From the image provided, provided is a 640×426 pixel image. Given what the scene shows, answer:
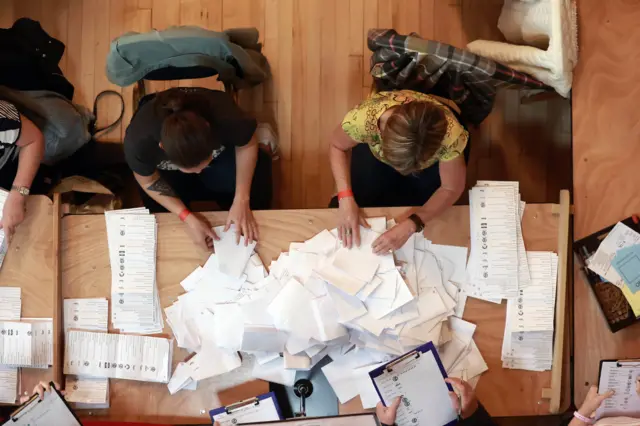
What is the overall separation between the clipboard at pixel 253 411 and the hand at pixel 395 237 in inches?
20.0

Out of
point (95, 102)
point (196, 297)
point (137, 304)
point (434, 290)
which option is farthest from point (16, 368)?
point (434, 290)

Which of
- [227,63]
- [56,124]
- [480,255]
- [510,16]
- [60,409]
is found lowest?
[60,409]

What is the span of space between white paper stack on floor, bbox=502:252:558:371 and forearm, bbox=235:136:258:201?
80 cm

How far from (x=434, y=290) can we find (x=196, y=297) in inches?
26.2

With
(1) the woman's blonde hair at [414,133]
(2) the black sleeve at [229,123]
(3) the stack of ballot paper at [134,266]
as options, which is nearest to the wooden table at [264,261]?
(3) the stack of ballot paper at [134,266]

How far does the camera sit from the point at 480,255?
1411 millimetres

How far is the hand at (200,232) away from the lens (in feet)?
4.63

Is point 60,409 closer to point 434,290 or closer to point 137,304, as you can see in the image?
point 137,304

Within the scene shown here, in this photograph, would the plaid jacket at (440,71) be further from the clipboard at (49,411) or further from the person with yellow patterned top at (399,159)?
the clipboard at (49,411)

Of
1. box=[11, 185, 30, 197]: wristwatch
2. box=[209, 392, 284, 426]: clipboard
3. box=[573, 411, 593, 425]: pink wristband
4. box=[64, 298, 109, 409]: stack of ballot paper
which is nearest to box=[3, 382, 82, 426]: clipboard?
box=[64, 298, 109, 409]: stack of ballot paper

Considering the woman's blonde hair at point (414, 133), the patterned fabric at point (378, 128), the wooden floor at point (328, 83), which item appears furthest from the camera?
the wooden floor at point (328, 83)

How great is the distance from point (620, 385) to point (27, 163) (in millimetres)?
1707

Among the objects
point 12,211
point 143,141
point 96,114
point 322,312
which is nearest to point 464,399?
point 322,312

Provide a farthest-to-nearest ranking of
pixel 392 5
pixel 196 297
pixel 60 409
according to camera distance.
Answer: pixel 392 5
pixel 196 297
pixel 60 409
